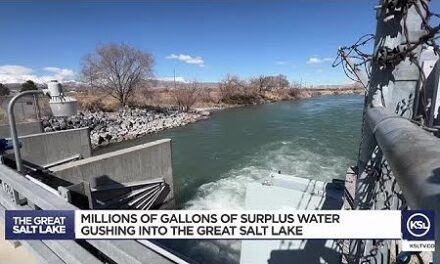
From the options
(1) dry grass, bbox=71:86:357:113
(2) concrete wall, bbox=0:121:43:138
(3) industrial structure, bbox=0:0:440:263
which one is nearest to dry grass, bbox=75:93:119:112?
(1) dry grass, bbox=71:86:357:113

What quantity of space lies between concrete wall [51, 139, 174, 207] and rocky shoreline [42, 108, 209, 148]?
8.96 m

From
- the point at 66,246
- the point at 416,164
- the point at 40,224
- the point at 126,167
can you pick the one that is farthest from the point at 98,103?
the point at 416,164

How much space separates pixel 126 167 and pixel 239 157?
7421mm

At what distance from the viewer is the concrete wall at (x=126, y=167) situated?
720cm

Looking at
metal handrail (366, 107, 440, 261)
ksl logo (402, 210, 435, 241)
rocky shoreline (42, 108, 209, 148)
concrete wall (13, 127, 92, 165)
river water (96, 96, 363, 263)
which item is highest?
metal handrail (366, 107, 440, 261)

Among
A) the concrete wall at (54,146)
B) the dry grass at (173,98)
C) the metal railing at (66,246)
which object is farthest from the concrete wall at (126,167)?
the dry grass at (173,98)

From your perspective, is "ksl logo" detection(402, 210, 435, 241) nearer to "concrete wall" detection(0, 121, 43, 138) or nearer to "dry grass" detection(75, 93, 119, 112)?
"concrete wall" detection(0, 121, 43, 138)

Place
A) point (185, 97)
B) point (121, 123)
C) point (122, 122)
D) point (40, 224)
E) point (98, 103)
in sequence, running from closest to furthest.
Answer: point (40, 224)
point (121, 123)
point (122, 122)
point (98, 103)
point (185, 97)

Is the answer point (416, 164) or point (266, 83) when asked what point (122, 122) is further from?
point (266, 83)

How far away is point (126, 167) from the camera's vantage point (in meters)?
8.58

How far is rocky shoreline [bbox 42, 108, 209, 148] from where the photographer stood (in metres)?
17.7

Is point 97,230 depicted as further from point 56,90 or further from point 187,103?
point 187,103

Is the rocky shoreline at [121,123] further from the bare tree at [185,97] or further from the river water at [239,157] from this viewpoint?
the bare tree at [185,97]

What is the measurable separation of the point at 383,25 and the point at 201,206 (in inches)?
329
